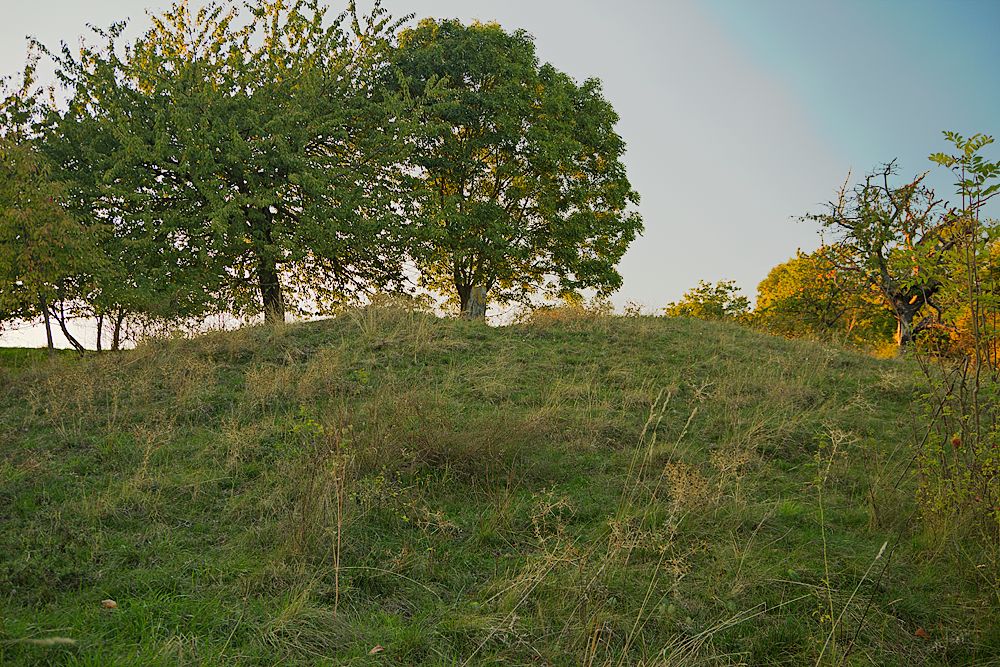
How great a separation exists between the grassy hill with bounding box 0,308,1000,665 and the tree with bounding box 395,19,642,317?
11.1 meters

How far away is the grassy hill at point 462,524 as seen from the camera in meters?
3.91

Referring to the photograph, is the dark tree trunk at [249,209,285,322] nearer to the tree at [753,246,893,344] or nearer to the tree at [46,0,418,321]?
the tree at [46,0,418,321]

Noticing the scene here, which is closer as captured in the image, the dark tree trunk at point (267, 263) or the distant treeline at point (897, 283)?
the distant treeline at point (897, 283)

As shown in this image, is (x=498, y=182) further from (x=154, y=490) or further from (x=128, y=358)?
(x=154, y=490)

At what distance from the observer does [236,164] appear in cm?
1780

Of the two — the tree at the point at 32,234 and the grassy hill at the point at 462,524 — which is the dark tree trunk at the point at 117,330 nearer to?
the tree at the point at 32,234

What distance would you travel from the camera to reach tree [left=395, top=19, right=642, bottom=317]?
2042 centimetres

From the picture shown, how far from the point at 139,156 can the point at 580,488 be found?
15.3 metres

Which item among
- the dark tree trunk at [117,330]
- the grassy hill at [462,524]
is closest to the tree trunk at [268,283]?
the dark tree trunk at [117,330]

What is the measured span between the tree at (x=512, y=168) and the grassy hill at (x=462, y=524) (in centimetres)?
1112

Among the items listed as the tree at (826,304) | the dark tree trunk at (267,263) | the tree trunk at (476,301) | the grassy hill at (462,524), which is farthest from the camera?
the tree at (826,304)

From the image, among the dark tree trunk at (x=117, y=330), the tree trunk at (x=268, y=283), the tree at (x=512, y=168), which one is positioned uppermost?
the tree at (x=512, y=168)

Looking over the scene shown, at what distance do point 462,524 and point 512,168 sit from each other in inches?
648

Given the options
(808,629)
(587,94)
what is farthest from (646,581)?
(587,94)
